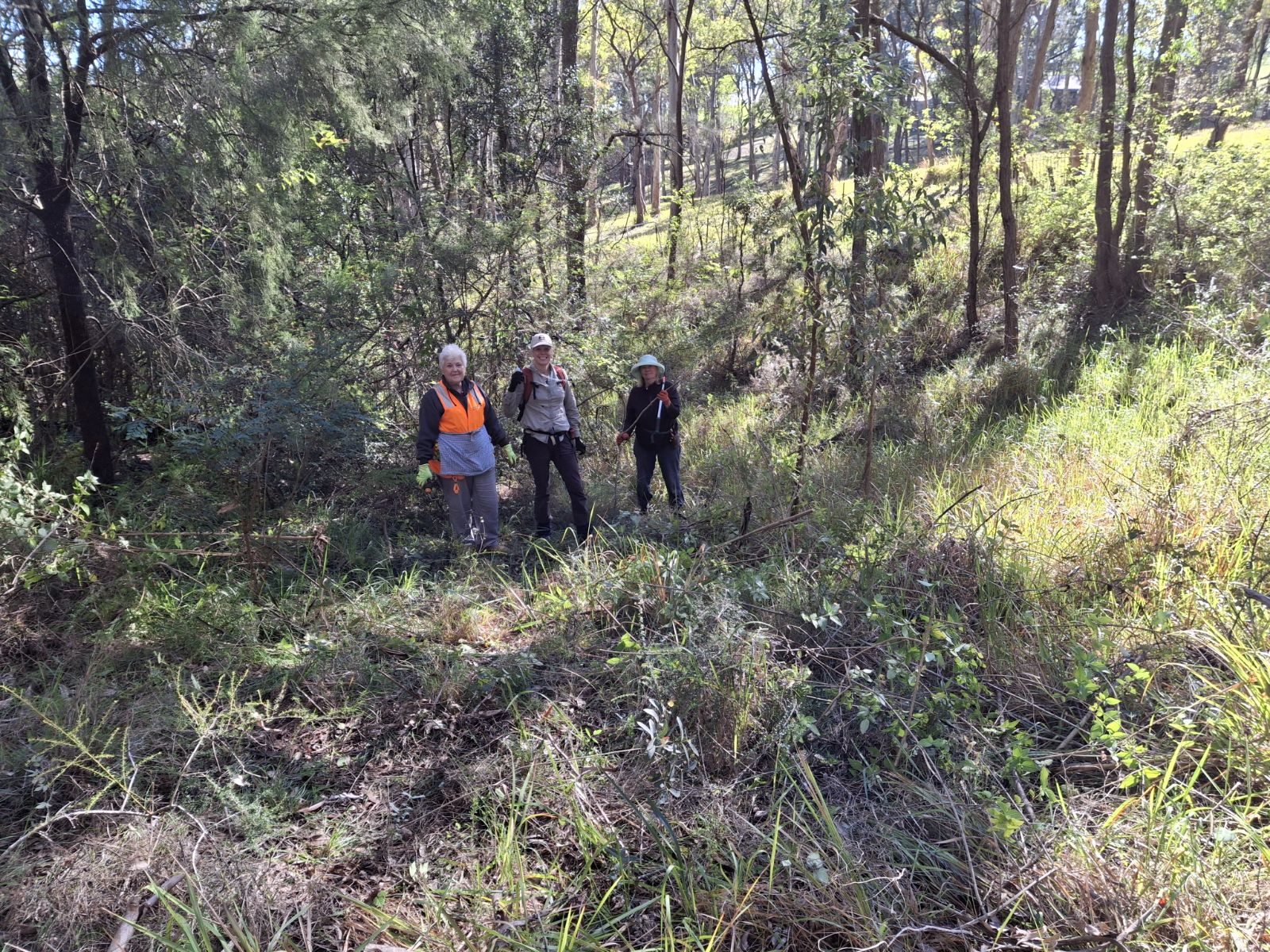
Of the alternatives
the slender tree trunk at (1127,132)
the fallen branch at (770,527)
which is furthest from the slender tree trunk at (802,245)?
the slender tree trunk at (1127,132)

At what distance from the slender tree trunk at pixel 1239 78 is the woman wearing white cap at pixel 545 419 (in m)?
10.8

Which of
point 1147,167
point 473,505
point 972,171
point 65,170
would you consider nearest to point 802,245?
point 473,505

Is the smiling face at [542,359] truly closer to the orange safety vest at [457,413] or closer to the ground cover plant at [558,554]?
the orange safety vest at [457,413]

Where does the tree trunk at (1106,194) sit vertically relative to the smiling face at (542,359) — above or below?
above

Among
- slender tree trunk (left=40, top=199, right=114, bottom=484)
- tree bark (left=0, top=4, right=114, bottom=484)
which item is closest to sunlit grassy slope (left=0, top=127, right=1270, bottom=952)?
slender tree trunk (left=40, top=199, right=114, bottom=484)

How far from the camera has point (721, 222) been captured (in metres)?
16.5

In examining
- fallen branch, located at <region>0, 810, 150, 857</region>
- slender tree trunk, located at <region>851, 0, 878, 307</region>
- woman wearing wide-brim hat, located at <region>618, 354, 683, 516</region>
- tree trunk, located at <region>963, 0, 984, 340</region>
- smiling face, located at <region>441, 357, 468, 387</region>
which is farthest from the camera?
tree trunk, located at <region>963, 0, 984, 340</region>

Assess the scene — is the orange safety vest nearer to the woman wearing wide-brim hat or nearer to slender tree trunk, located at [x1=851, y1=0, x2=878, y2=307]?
the woman wearing wide-brim hat

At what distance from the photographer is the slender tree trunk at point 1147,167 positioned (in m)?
9.86

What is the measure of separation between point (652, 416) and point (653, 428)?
111 millimetres

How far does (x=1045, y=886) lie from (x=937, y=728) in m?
0.76

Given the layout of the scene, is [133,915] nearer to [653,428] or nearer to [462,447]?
[462,447]

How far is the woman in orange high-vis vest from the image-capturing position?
17.7 feet

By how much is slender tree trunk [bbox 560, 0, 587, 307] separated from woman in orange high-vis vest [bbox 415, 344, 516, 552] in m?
3.08
